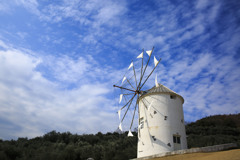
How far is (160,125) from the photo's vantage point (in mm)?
14914

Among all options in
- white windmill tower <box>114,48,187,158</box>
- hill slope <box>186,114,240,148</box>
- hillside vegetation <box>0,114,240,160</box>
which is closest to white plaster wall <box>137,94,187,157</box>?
white windmill tower <box>114,48,187,158</box>

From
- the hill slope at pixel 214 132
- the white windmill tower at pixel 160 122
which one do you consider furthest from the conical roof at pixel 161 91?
the hill slope at pixel 214 132

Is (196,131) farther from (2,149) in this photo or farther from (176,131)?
(2,149)

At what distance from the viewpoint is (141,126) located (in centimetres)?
1593

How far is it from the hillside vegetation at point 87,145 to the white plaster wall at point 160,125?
945 cm

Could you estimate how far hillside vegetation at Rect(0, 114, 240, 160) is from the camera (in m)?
24.4

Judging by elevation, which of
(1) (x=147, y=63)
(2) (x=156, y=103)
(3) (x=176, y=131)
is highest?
(1) (x=147, y=63)

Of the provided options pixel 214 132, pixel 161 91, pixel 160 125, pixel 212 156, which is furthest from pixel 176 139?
pixel 214 132

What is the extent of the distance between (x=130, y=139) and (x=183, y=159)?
78.0 feet

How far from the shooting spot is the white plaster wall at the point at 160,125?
572 inches

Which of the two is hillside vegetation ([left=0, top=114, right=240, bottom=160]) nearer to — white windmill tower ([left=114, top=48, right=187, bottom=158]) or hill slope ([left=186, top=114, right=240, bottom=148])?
hill slope ([left=186, top=114, right=240, bottom=148])

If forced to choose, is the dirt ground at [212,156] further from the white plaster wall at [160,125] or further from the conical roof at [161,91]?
the conical roof at [161,91]

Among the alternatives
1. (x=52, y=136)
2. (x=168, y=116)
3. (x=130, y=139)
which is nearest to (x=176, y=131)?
(x=168, y=116)

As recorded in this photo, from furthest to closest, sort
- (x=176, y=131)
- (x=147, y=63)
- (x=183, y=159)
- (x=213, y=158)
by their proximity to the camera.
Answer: (x=147, y=63) → (x=176, y=131) → (x=183, y=159) → (x=213, y=158)
